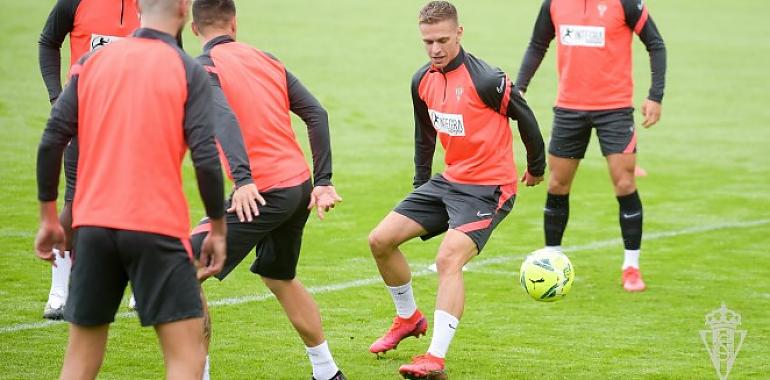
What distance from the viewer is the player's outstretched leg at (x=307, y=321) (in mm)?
6590

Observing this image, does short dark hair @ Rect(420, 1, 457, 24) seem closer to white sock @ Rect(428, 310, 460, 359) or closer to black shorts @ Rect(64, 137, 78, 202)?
white sock @ Rect(428, 310, 460, 359)

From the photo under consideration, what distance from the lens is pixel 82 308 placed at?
4.92 m

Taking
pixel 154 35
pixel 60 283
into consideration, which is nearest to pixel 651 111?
pixel 60 283

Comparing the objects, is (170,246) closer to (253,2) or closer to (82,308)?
(82,308)

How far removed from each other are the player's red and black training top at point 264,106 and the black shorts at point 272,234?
0.08m

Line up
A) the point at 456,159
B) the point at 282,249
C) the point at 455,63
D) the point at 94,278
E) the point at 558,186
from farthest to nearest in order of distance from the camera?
the point at 558,186, the point at 456,159, the point at 455,63, the point at 282,249, the point at 94,278

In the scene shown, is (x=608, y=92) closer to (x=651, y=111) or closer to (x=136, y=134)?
(x=651, y=111)

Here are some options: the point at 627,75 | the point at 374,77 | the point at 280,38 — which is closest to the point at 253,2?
the point at 280,38

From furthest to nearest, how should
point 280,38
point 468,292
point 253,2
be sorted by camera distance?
point 253,2 < point 280,38 < point 468,292

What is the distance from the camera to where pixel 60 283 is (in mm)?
8336

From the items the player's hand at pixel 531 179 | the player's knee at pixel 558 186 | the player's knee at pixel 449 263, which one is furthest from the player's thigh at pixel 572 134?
the player's knee at pixel 449 263

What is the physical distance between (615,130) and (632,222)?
0.78 metres

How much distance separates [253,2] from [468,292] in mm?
23219

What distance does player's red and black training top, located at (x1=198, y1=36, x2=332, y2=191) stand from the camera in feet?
20.6
